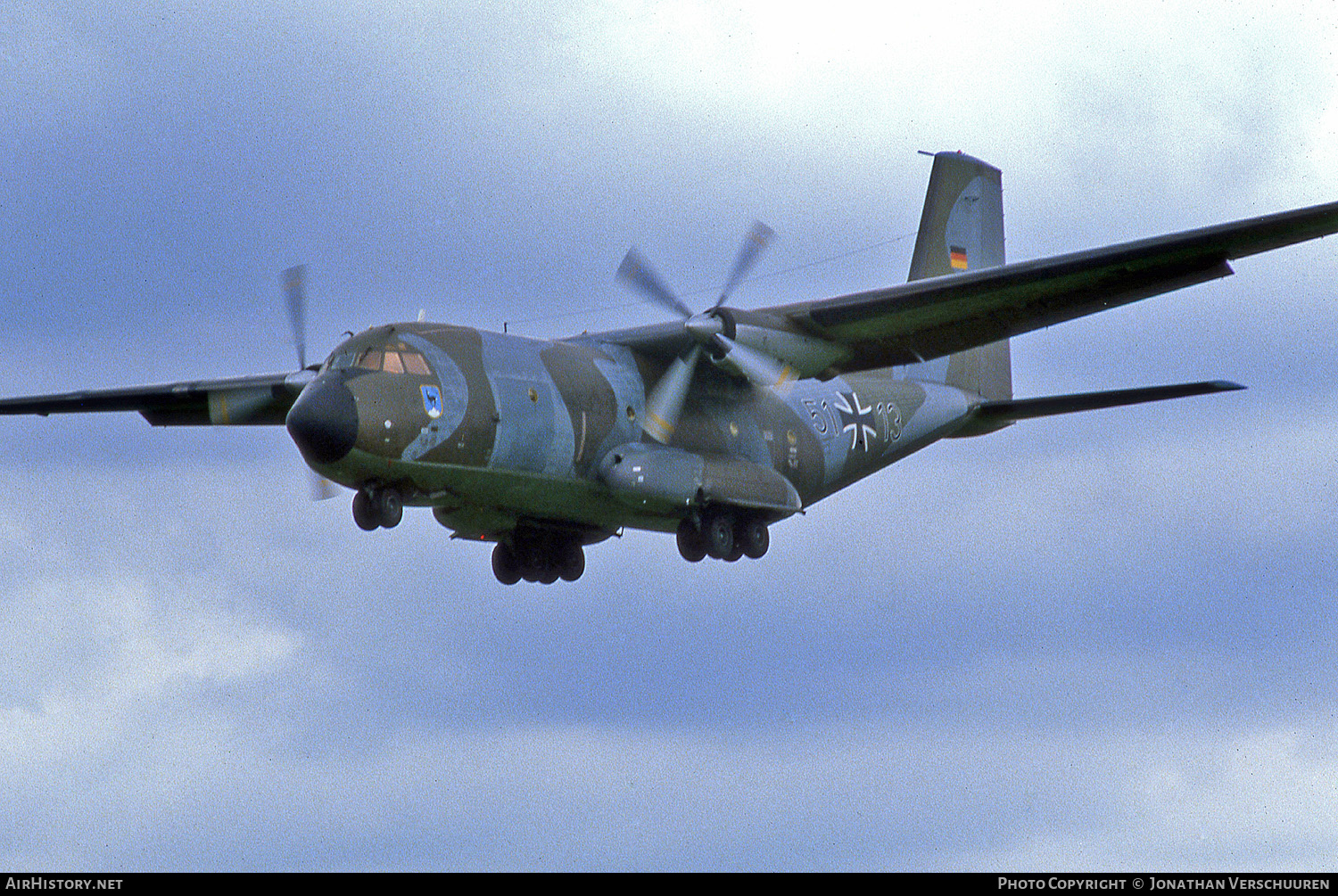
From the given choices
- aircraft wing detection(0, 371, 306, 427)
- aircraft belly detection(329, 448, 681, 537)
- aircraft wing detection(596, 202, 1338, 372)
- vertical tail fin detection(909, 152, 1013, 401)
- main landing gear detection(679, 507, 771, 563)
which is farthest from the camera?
vertical tail fin detection(909, 152, 1013, 401)

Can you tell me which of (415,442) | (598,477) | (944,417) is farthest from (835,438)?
(415,442)

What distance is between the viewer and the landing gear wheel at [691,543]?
2531cm

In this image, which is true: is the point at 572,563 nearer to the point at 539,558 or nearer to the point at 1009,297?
the point at 539,558

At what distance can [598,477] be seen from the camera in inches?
960

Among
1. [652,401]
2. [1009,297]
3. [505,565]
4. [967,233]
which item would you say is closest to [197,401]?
[505,565]

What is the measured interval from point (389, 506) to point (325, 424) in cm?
167

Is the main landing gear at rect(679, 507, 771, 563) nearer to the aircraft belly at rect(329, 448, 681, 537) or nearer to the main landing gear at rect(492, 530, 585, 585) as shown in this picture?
the aircraft belly at rect(329, 448, 681, 537)

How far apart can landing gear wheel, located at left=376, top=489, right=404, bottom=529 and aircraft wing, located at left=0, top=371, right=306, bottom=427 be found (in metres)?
2.88

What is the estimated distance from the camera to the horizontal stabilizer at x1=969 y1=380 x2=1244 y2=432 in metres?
25.5

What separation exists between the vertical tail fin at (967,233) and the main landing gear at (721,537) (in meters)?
7.35

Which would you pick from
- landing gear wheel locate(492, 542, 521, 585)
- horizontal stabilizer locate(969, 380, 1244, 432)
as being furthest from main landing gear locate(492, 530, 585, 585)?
horizontal stabilizer locate(969, 380, 1244, 432)

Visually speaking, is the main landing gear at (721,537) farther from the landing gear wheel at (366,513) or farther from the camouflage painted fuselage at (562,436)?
the landing gear wheel at (366,513)

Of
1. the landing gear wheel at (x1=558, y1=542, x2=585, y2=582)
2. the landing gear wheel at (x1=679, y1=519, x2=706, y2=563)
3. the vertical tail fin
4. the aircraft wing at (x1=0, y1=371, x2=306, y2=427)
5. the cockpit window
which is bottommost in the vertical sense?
the landing gear wheel at (x1=679, y1=519, x2=706, y2=563)
